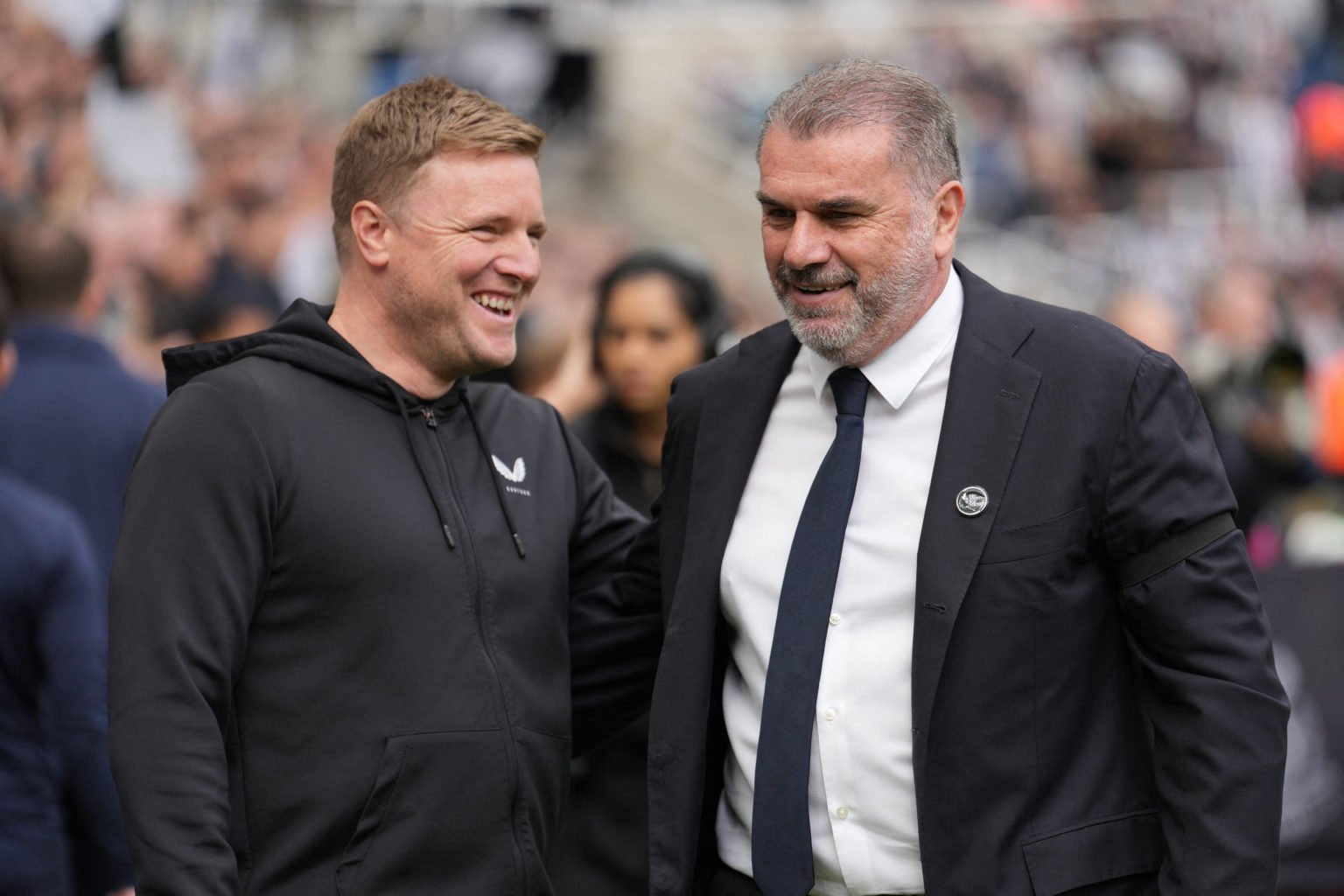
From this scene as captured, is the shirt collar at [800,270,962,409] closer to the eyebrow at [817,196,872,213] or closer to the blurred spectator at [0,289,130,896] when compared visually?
the eyebrow at [817,196,872,213]

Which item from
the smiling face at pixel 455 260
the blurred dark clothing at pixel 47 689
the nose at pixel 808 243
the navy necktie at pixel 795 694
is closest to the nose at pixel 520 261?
the smiling face at pixel 455 260

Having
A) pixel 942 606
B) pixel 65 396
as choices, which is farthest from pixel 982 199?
pixel 942 606

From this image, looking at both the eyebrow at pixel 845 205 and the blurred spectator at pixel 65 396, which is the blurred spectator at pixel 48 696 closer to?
the blurred spectator at pixel 65 396

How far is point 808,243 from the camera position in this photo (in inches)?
124

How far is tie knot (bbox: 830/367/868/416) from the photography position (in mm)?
3262

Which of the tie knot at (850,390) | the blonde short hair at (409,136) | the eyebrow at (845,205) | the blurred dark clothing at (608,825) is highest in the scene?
the blonde short hair at (409,136)

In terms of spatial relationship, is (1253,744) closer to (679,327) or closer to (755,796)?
(755,796)

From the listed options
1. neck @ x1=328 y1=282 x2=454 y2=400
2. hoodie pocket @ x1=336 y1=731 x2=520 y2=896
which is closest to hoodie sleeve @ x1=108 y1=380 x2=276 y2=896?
hoodie pocket @ x1=336 y1=731 x2=520 y2=896

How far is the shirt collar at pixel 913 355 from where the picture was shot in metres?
3.23

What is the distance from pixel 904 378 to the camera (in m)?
3.24

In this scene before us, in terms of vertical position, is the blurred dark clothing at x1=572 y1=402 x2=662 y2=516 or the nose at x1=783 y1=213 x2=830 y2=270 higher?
the nose at x1=783 y1=213 x2=830 y2=270

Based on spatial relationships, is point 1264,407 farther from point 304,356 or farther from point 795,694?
point 304,356

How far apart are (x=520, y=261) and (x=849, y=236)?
70cm

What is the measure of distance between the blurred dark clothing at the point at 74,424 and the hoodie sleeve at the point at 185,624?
6.33ft
